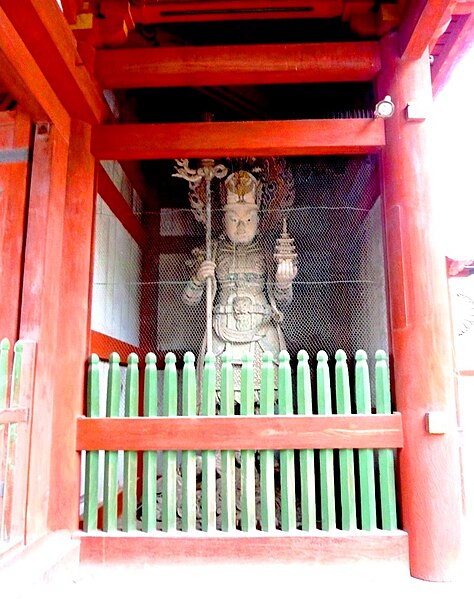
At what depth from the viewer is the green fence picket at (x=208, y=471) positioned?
2227 mm

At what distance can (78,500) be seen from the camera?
2232 mm

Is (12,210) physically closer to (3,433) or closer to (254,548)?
(3,433)

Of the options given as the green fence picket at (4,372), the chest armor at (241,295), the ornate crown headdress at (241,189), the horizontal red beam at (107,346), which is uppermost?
the ornate crown headdress at (241,189)

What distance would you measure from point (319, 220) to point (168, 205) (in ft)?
4.76

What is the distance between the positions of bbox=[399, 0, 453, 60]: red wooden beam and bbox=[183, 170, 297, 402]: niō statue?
1138 mm

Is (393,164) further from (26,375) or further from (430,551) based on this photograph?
(26,375)

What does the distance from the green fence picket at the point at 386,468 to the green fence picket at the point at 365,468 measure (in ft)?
0.13

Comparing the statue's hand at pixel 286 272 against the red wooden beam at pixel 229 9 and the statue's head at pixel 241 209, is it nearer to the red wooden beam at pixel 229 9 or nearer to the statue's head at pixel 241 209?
the statue's head at pixel 241 209

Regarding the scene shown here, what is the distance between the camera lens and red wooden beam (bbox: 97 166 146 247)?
9.09 feet

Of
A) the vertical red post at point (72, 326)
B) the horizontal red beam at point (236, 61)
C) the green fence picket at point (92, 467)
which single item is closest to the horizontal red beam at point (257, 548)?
the green fence picket at point (92, 467)

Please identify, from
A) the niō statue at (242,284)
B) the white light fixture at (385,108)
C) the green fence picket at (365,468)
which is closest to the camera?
the green fence picket at (365,468)

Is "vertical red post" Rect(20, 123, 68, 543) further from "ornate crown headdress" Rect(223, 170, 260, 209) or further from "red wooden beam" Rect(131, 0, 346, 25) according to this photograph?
"ornate crown headdress" Rect(223, 170, 260, 209)

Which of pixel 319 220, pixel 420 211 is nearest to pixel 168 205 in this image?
pixel 319 220

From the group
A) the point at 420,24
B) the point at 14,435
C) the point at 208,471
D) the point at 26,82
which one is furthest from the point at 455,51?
the point at 14,435
